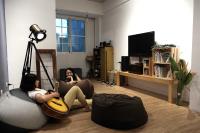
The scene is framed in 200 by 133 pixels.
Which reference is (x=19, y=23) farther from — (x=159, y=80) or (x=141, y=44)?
(x=159, y=80)

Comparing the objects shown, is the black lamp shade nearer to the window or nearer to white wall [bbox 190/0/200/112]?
white wall [bbox 190/0/200/112]

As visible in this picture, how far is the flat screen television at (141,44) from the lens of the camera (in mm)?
4371

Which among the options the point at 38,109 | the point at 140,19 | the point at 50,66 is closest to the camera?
the point at 38,109

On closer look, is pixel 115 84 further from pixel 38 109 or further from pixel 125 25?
pixel 38 109

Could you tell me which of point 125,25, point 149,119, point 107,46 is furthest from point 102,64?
point 149,119

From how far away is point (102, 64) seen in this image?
20.8 ft

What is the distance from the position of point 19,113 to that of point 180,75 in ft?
9.42

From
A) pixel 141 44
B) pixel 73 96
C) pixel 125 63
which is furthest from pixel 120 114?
pixel 125 63

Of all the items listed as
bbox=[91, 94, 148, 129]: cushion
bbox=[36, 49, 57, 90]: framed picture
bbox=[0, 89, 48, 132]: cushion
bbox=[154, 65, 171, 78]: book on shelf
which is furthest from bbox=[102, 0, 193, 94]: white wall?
bbox=[0, 89, 48, 132]: cushion

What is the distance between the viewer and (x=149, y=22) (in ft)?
15.0

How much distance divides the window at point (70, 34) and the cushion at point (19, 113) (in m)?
4.61

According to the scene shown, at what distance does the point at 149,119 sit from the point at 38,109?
1.70 meters

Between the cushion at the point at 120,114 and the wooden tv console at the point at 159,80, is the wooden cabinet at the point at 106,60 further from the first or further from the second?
the cushion at the point at 120,114

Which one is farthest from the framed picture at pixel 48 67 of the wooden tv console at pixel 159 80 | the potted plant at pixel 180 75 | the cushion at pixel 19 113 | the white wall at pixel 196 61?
the white wall at pixel 196 61
